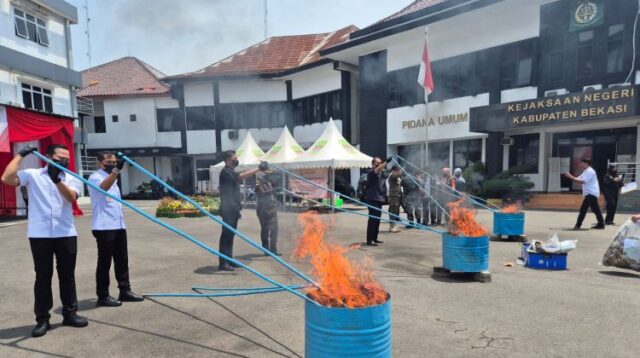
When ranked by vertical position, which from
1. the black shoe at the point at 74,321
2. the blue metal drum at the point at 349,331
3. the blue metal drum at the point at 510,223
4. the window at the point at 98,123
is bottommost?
the black shoe at the point at 74,321

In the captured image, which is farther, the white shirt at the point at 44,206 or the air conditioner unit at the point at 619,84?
the air conditioner unit at the point at 619,84

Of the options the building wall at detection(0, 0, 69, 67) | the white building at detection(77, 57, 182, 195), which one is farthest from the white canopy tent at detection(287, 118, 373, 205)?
the white building at detection(77, 57, 182, 195)

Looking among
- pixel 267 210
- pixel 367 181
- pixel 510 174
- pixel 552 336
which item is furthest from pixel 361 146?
pixel 552 336

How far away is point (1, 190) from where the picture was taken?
1370cm

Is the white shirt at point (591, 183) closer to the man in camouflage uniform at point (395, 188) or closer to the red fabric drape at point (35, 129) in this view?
the man in camouflage uniform at point (395, 188)

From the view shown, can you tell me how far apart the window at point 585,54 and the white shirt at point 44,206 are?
15.4 meters

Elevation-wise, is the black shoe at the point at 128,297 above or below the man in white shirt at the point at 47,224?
below

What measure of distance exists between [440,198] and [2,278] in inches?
359

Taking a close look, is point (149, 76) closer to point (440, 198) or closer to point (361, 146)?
point (361, 146)

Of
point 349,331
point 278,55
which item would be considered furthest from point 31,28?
point 349,331

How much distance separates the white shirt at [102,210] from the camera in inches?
157

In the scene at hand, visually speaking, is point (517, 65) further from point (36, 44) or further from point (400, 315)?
point (36, 44)

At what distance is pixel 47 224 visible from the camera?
3398 millimetres

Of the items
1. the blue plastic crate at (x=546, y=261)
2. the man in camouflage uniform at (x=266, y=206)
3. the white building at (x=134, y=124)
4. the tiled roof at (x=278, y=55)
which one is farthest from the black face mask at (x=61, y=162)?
the white building at (x=134, y=124)
